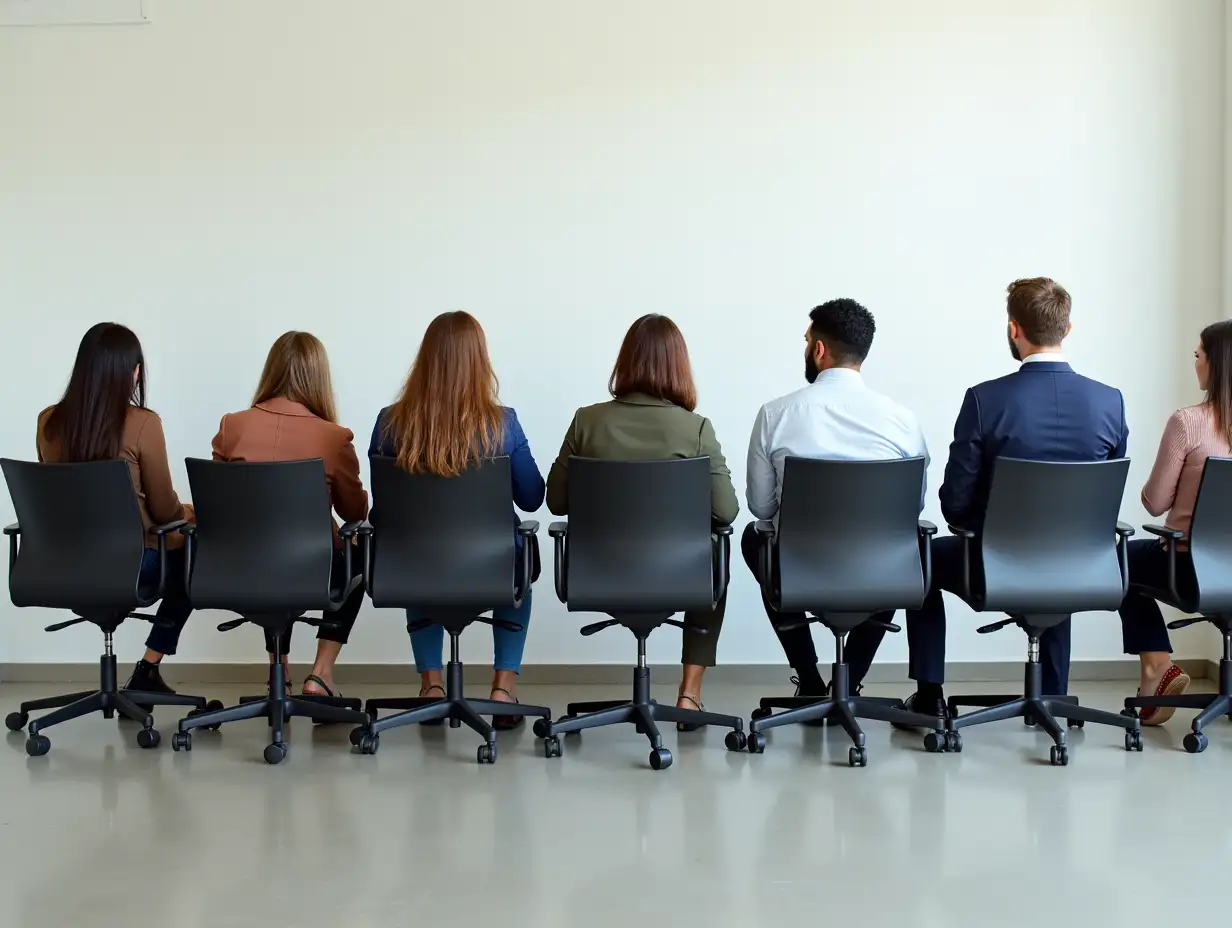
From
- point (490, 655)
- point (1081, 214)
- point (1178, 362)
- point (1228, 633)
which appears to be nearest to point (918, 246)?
point (1081, 214)

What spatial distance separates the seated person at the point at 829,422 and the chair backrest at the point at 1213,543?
2.67 ft

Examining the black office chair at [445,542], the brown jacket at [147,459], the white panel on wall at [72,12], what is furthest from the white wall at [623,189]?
the black office chair at [445,542]

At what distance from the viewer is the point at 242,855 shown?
2.73m

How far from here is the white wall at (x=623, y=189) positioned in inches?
183

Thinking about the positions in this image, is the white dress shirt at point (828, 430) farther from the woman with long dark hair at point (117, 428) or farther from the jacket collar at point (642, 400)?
the woman with long dark hair at point (117, 428)

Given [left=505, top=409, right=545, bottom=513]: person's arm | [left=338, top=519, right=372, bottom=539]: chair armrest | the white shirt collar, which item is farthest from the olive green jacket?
the white shirt collar

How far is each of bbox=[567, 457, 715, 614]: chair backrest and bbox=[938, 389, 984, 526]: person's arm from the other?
0.79 metres

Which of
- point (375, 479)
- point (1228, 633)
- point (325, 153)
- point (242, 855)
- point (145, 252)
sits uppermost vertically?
point (325, 153)

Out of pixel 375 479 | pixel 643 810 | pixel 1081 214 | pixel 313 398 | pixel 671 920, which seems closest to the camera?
pixel 671 920

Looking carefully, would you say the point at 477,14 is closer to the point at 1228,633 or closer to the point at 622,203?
the point at 622,203

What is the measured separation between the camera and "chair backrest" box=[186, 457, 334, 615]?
3.49 m

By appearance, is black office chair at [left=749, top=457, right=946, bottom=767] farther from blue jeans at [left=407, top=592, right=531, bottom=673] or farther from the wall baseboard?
the wall baseboard

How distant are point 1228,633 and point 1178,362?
4.51 ft

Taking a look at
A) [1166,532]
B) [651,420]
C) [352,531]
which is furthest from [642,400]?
[1166,532]
